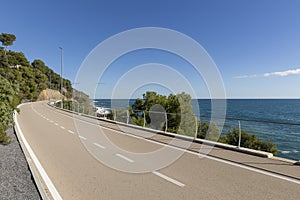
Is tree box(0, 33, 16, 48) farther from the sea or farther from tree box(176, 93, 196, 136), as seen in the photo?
tree box(176, 93, 196, 136)

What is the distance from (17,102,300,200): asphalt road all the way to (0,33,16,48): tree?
70.3 m

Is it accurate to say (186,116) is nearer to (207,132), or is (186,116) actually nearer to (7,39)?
(207,132)

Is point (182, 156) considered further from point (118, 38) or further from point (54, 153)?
point (118, 38)

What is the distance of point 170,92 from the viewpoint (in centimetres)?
2014

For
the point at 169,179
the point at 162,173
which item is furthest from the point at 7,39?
the point at 169,179

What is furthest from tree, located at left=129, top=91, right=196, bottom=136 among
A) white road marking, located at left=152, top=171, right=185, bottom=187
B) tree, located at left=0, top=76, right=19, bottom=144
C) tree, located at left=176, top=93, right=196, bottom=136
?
white road marking, located at left=152, top=171, right=185, bottom=187

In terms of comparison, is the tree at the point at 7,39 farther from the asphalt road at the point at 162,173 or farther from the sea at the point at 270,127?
the asphalt road at the point at 162,173

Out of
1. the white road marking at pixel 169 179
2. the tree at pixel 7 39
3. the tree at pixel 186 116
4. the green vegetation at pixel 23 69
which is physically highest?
the tree at pixel 7 39

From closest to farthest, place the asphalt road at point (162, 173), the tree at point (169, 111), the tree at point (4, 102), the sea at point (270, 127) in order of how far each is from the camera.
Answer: the asphalt road at point (162, 173), the tree at point (4, 102), the sea at point (270, 127), the tree at point (169, 111)

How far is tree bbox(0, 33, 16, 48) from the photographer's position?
206ft

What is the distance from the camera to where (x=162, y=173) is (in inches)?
209

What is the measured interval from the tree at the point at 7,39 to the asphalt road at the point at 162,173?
70289 mm

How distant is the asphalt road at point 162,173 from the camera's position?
4.12 m

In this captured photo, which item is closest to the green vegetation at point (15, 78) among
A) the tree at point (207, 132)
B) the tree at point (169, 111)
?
the tree at point (169, 111)
